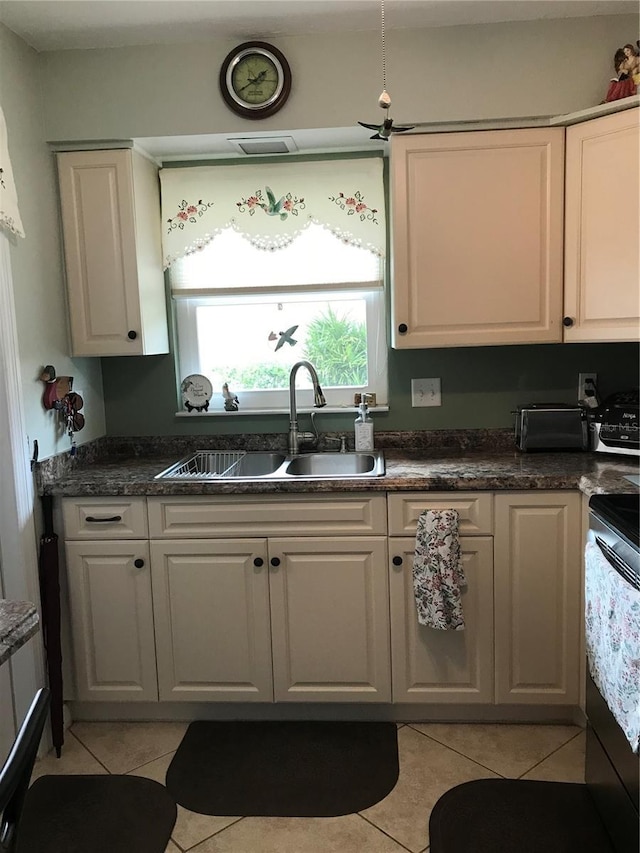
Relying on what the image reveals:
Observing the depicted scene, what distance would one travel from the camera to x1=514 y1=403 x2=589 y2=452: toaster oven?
2.53 metres

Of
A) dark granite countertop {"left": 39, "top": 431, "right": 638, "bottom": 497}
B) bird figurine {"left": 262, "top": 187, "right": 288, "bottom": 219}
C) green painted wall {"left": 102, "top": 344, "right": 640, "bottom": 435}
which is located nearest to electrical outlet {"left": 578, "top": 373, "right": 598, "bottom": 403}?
green painted wall {"left": 102, "top": 344, "right": 640, "bottom": 435}

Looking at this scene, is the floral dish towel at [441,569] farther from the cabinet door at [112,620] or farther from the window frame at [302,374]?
the cabinet door at [112,620]

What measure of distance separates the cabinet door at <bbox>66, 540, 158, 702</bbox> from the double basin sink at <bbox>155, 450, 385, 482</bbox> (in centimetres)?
36

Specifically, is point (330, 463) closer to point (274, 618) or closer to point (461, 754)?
point (274, 618)

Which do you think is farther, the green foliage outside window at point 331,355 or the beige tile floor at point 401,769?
the green foliage outside window at point 331,355

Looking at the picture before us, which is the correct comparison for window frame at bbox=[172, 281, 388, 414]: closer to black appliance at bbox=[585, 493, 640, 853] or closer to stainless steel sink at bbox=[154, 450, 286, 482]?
stainless steel sink at bbox=[154, 450, 286, 482]

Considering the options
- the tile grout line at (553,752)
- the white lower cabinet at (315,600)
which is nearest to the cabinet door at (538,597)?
the white lower cabinet at (315,600)

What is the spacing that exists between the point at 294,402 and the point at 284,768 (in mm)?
1334

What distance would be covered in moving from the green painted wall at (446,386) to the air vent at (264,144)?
91 centimetres

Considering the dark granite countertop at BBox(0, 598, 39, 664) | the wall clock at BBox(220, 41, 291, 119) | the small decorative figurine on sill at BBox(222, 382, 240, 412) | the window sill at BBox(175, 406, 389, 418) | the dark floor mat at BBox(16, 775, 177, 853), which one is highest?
the wall clock at BBox(220, 41, 291, 119)

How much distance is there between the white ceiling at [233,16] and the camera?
7.06ft

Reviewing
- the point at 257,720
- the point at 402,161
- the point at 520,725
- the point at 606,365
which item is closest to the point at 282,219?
the point at 402,161

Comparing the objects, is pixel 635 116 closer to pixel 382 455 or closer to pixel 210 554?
pixel 382 455

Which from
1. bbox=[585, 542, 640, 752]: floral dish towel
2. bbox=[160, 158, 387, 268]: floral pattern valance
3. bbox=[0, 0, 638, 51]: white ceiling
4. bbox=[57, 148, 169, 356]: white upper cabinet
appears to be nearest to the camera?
bbox=[585, 542, 640, 752]: floral dish towel
